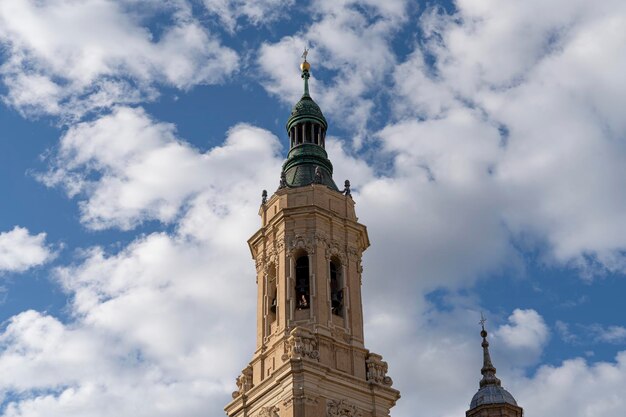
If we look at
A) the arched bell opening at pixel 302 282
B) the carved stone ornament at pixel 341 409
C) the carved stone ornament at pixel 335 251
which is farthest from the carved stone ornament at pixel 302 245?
the carved stone ornament at pixel 341 409

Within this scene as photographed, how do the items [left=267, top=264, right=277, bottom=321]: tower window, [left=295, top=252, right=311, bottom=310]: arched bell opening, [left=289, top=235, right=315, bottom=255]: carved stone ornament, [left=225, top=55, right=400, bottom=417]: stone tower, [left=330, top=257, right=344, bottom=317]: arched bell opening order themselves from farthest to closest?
[left=289, top=235, right=315, bottom=255]: carved stone ornament < [left=267, top=264, right=277, bottom=321]: tower window < [left=330, top=257, right=344, bottom=317]: arched bell opening < [left=295, top=252, right=311, bottom=310]: arched bell opening < [left=225, top=55, right=400, bottom=417]: stone tower

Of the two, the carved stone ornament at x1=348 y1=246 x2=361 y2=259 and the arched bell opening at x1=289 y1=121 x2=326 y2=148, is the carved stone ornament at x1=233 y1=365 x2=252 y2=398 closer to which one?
the carved stone ornament at x1=348 y1=246 x2=361 y2=259

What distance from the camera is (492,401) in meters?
73.6

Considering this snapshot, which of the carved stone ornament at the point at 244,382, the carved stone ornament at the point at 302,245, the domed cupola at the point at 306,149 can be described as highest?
the domed cupola at the point at 306,149

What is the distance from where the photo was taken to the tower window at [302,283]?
54406 millimetres

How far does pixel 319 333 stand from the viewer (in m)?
52.1

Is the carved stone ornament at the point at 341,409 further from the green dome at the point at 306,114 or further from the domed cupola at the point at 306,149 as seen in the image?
the green dome at the point at 306,114

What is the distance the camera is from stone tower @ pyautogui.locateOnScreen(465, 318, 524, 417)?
2872 inches

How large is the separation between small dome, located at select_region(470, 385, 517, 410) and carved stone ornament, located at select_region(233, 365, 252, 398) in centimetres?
2504

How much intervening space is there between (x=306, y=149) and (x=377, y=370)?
45.7 feet

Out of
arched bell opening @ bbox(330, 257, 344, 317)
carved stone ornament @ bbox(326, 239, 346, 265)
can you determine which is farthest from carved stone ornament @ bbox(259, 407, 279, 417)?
carved stone ornament @ bbox(326, 239, 346, 265)

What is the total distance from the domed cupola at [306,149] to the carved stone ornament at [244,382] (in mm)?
10417

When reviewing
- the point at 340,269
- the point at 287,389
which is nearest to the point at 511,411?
the point at 340,269

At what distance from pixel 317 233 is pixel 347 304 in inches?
151
